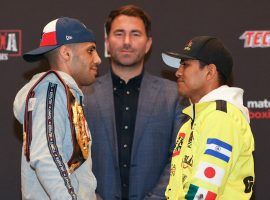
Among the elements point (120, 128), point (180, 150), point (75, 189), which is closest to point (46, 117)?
point (75, 189)

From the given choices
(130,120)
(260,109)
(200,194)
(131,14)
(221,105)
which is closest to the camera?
(200,194)

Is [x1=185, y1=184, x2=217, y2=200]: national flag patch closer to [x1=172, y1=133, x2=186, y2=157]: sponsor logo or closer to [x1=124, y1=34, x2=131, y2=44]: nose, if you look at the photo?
[x1=172, y1=133, x2=186, y2=157]: sponsor logo

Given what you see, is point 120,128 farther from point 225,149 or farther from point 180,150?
point 225,149

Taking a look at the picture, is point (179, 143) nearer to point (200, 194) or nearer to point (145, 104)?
point (200, 194)

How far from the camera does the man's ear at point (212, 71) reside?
89.2 inches

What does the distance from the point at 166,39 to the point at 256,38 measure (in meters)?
0.49

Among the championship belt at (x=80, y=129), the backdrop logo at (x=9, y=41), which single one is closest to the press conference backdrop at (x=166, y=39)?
the backdrop logo at (x=9, y=41)

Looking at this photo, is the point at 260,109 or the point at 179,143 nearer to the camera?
the point at 179,143

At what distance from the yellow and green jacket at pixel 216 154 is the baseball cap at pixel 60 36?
0.52 m

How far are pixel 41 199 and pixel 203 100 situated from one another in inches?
27.0

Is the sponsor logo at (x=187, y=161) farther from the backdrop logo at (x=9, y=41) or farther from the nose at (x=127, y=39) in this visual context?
the backdrop logo at (x=9, y=41)

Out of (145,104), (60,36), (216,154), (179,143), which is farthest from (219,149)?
(145,104)

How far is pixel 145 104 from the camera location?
282 cm

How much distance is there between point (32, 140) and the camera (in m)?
2.00
